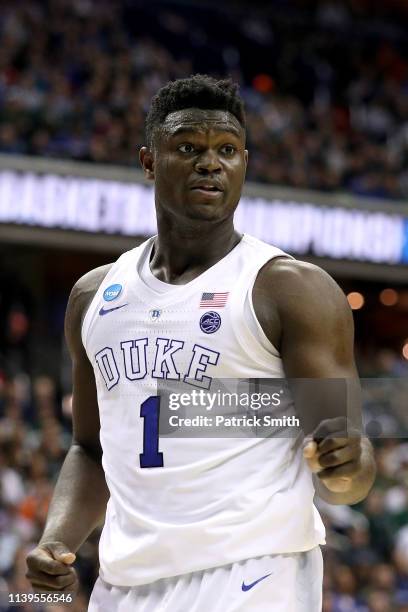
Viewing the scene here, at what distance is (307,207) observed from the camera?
587 inches

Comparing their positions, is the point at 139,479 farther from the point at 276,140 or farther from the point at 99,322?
the point at 276,140

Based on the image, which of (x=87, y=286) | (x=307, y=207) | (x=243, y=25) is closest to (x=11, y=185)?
(x=307, y=207)

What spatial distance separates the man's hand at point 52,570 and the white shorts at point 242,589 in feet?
0.51

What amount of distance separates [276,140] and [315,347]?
13413 mm

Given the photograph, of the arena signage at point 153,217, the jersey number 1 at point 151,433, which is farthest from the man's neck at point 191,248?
the arena signage at point 153,217

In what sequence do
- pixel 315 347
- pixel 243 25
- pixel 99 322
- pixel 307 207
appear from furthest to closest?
1. pixel 243 25
2. pixel 307 207
3. pixel 99 322
4. pixel 315 347

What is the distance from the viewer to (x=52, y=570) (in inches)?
117

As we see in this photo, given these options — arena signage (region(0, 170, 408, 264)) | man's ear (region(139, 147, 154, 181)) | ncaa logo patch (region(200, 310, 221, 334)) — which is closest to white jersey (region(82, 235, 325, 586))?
ncaa logo patch (region(200, 310, 221, 334))

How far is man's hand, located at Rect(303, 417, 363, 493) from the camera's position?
2.48 meters

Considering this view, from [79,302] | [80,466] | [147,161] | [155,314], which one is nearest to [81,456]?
[80,466]

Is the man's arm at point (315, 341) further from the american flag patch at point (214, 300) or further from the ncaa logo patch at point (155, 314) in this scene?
the ncaa logo patch at point (155, 314)

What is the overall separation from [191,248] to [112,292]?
0.26 meters

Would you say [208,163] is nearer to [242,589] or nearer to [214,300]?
[214,300]

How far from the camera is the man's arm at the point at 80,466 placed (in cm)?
319
